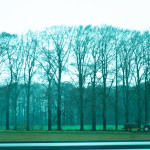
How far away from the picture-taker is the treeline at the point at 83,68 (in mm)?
→ 34816

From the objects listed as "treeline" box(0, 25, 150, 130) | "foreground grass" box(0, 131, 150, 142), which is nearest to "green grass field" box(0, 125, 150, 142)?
"foreground grass" box(0, 131, 150, 142)

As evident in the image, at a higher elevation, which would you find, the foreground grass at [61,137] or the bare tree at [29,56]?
the bare tree at [29,56]

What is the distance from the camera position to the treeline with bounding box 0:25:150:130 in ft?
114

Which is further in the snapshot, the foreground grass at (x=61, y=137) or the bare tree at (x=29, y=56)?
the bare tree at (x=29, y=56)

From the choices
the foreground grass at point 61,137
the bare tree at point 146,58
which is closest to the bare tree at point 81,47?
the bare tree at point 146,58

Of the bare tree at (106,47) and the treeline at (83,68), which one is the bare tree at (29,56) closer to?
the treeline at (83,68)

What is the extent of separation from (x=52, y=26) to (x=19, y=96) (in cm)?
1285

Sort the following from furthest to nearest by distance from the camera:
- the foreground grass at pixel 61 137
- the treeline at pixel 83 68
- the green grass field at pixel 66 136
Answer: the treeline at pixel 83 68
the green grass field at pixel 66 136
the foreground grass at pixel 61 137

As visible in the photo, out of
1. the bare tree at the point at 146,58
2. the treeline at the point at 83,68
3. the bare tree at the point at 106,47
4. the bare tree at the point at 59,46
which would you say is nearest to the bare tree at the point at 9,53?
the treeline at the point at 83,68

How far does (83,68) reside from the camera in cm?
3575

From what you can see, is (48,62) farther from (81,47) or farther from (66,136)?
(66,136)

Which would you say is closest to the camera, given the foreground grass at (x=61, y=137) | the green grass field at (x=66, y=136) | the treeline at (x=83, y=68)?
the foreground grass at (x=61, y=137)

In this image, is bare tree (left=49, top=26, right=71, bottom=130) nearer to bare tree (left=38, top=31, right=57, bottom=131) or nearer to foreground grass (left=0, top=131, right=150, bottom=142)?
bare tree (left=38, top=31, right=57, bottom=131)

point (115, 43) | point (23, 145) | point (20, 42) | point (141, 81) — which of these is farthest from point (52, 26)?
point (23, 145)
